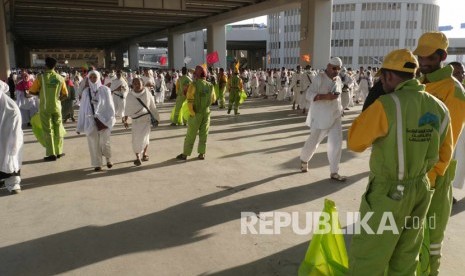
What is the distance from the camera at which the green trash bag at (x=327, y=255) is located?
2684 mm

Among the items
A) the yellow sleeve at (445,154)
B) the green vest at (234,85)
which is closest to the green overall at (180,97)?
the green vest at (234,85)

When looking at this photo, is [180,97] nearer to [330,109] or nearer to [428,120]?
[330,109]

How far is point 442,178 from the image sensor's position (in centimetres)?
288

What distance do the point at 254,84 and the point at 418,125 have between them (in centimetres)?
1898

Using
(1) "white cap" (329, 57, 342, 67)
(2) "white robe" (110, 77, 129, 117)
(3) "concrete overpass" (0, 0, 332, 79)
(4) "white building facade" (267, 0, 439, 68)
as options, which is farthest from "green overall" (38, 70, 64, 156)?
(4) "white building facade" (267, 0, 439, 68)

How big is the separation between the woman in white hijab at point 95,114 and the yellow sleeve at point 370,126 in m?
4.85

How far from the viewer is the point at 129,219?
4543mm

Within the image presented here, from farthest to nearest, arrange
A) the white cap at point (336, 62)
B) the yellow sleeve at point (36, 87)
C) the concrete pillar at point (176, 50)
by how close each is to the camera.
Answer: the concrete pillar at point (176, 50) → the yellow sleeve at point (36, 87) → the white cap at point (336, 62)

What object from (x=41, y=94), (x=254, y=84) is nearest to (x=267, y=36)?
(x=254, y=84)

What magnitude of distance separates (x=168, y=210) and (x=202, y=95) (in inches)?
114

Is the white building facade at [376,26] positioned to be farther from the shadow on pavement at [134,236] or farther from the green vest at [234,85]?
the shadow on pavement at [134,236]

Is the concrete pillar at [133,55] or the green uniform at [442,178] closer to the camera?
the green uniform at [442,178]

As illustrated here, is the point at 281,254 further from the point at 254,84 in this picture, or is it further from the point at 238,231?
the point at 254,84

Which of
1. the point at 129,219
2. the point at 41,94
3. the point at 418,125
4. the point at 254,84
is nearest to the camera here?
the point at 418,125
